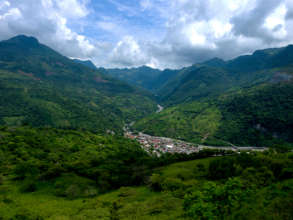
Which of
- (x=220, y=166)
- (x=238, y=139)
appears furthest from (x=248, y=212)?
(x=238, y=139)

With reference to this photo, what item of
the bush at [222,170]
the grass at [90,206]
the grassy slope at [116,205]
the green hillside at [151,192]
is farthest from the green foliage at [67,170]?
the bush at [222,170]

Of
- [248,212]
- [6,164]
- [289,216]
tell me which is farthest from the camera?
[6,164]

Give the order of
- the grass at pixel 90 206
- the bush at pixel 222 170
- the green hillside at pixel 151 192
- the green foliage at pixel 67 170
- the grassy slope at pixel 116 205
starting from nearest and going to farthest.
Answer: the green hillside at pixel 151 192 < the grassy slope at pixel 116 205 < the grass at pixel 90 206 < the bush at pixel 222 170 < the green foliage at pixel 67 170

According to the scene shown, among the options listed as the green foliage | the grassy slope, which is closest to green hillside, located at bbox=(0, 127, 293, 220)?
the grassy slope

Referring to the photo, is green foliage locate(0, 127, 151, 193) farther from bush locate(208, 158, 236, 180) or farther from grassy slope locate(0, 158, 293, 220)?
bush locate(208, 158, 236, 180)

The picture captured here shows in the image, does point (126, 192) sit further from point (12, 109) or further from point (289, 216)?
point (12, 109)

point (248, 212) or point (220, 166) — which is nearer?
point (248, 212)

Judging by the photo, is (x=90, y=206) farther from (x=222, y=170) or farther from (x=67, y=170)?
(x=222, y=170)

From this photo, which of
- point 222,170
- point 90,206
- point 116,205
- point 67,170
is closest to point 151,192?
point 116,205

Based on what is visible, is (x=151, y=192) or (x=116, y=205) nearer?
(x=116, y=205)

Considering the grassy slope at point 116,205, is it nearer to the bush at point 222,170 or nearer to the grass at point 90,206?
the grass at point 90,206

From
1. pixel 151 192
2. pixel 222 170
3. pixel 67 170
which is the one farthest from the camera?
pixel 67 170
